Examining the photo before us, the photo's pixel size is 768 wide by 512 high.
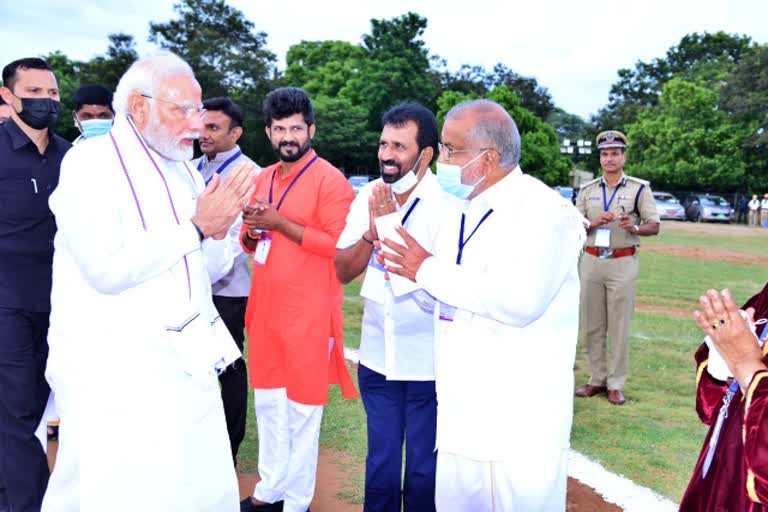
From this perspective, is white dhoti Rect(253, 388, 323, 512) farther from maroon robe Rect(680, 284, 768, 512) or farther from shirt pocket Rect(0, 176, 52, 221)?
maroon robe Rect(680, 284, 768, 512)

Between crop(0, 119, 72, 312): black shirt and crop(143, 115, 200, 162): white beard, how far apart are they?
1636mm

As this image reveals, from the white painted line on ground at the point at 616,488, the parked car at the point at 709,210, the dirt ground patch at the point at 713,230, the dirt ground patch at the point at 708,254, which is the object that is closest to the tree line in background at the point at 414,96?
the parked car at the point at 709,210

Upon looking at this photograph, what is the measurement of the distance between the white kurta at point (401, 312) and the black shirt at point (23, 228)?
73.4 inches

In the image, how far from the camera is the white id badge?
720 cm

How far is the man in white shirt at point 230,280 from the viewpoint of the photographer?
5215mm

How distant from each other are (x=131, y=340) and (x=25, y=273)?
5.77 ft

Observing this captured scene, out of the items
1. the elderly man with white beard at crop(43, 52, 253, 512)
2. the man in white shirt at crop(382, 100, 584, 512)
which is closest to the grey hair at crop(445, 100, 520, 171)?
the man in white shirt at crop(382, 100, 584, 512)

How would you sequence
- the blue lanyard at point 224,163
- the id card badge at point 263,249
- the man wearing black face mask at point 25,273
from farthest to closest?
the blue lanyard at point 224,163 < the id card badge at point 263,249 < the man wearing black face mask at point 25,273

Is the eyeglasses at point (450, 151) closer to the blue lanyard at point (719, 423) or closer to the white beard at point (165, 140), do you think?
the white beard at point (165, 140)

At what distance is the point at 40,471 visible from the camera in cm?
433

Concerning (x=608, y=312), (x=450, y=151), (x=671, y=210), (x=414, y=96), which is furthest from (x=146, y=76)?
(x=414, y=96)

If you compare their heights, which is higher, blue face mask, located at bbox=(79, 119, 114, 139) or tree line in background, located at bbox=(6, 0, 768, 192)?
tree line in background, located at bbox=(6, 0, 768, 192)

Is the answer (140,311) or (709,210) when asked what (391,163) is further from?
(709,210)

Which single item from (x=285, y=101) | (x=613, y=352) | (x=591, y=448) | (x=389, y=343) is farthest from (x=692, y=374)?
(x=285, y=101)
